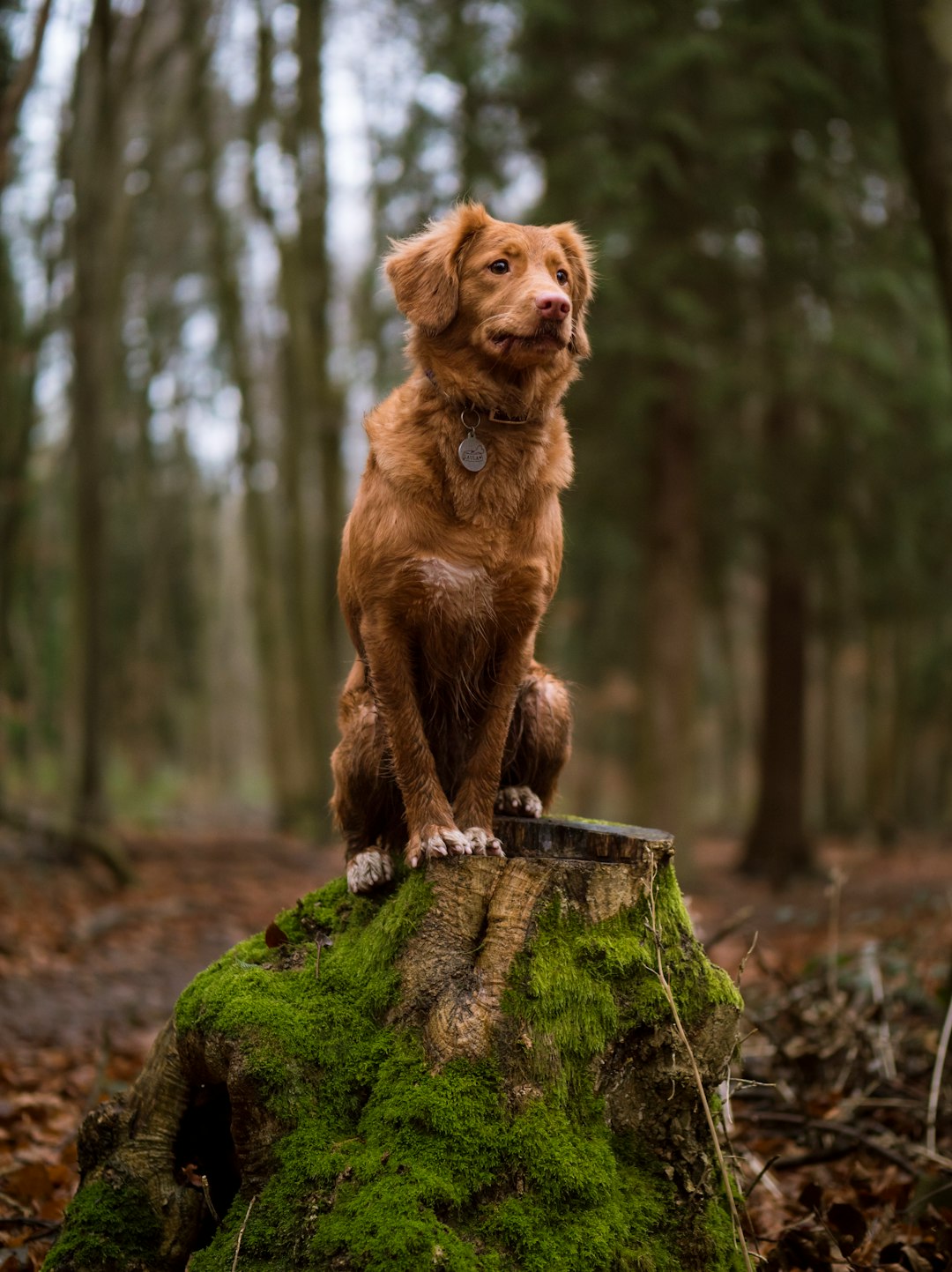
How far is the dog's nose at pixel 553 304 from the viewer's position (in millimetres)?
3379

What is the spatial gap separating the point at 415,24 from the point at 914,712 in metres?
14.8

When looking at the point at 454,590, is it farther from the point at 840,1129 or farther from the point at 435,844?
the point at 840,1129

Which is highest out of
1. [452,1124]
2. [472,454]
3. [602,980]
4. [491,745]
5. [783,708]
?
[783,708]

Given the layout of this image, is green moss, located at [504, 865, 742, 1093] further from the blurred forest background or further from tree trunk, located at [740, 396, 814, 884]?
tree trunk, located at [740, 396, 814, 884]

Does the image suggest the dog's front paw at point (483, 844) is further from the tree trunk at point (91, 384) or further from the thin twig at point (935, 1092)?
the tree trunk at point (91, 384)

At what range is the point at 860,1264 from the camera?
3.34m

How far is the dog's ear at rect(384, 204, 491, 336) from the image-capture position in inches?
142

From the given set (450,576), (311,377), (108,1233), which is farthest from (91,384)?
(108,1233)

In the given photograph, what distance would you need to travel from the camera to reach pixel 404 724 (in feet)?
11.6

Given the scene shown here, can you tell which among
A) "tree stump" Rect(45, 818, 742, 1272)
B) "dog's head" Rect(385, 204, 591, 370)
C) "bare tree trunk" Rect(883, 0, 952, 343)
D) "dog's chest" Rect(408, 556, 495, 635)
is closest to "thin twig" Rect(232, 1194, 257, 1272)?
"tree stump" Rect(45, 818, 742, 1272)

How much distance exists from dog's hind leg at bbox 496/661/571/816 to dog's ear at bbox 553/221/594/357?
3.61ft

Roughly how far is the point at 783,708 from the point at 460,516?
12154 millimetres

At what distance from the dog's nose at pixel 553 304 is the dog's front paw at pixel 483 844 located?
1.52 metres

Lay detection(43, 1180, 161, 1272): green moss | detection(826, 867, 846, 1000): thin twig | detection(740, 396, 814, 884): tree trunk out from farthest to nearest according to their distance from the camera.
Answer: detection(740, 396, 814, 884): tree trunk
detection(826, 867, 846, 1000): thin twig
detection(43, 1180, 161, 1272): green moss
